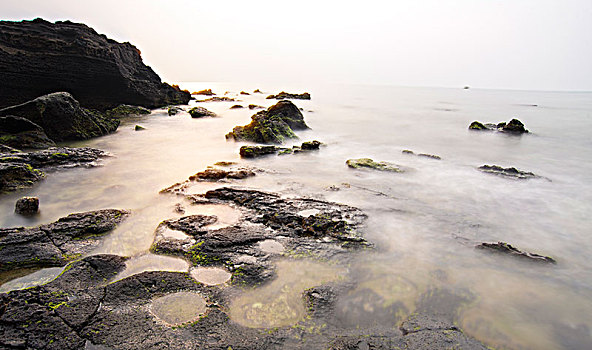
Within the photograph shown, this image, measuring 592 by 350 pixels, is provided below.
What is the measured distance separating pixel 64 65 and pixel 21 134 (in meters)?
9.23

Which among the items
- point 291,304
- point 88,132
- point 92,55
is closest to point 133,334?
point 291,304

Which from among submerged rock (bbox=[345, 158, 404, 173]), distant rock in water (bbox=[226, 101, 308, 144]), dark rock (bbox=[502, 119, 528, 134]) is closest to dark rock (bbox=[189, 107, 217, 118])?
distant rock in water (bbox=[226, 101, 308, 144])

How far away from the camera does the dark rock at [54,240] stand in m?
3.29

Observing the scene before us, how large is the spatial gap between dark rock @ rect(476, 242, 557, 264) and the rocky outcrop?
815cm

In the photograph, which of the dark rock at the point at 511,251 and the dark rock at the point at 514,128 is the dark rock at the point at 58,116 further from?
Result: the dark rock at the point at 514,128

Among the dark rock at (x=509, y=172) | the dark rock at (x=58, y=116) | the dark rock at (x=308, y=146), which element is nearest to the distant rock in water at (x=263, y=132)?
the dark rock at (x=308, y=146)

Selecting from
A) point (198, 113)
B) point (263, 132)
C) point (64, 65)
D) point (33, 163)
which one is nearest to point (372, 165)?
point (263, 132)

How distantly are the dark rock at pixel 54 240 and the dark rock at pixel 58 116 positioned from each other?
7984mm

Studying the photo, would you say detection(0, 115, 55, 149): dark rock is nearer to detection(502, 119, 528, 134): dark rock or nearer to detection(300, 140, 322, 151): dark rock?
detection(300, 140, 322, 151): dark rock

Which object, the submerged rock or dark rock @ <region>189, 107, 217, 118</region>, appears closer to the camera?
the submerged rock

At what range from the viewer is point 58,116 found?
10.3 m

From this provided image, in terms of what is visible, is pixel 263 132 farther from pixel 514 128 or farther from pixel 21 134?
pixel 514 128

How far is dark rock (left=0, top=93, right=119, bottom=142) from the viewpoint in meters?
9.88

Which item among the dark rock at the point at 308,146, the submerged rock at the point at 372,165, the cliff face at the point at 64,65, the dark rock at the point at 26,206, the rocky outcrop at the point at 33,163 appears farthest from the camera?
the cliff face at the point at 64,65
